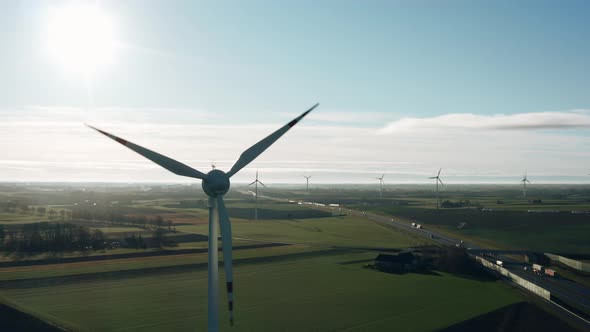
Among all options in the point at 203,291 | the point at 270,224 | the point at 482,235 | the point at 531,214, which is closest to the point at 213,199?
the point at 203,291

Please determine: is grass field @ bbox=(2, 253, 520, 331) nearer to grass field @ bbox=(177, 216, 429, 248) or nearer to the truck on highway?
the truck on highway

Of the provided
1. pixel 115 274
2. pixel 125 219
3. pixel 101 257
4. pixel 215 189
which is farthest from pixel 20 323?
pixel 125 219

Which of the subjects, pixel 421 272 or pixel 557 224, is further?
pixel 557 224

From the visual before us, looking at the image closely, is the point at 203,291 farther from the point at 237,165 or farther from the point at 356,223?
the point at 356,223

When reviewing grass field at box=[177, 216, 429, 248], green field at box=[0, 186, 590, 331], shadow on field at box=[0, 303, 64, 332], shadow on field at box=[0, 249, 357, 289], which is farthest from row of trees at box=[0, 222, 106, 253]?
shadow on field at box=[0, 303, 64, 332]

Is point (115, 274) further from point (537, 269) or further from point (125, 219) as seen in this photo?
point (125, 219)

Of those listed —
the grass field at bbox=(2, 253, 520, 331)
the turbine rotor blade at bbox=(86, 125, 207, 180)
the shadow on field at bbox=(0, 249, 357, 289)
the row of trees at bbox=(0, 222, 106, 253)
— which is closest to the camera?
the turbine rotor blade at bbox=(86, 125, 207, 180)

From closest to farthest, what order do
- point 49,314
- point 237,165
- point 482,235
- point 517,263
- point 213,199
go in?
point 213,199, point 237,165, point 49,314, point 517,263, point 482,235
